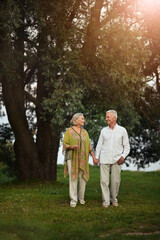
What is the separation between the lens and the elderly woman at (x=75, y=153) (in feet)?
33.3

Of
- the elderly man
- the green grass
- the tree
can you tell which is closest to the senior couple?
the elderly man

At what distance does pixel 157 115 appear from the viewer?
62.9 ft

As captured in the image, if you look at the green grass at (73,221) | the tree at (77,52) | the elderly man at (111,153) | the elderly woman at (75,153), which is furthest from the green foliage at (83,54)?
the green grass at (73,221)

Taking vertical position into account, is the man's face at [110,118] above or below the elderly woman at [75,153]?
above

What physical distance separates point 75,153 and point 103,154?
702 mm

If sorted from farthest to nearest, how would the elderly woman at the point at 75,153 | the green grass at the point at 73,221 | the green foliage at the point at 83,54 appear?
the green foliage at the point at 83,54
the elderly woman at the point at 75,153
the green grass at the point at 73,221

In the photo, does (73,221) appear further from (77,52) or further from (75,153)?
(77,52)

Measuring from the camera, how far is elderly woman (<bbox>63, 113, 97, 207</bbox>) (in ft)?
33.3

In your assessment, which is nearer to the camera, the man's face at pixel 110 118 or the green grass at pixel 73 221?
the green grass at pixel 73 221

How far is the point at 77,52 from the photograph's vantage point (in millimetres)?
14594

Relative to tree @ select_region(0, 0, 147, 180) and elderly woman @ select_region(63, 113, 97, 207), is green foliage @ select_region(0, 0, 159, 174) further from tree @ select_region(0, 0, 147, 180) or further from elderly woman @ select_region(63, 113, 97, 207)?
elderly woman @ select_region(63, 113, 97, 207)

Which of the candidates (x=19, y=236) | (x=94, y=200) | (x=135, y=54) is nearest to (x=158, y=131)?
(x=135, y=54)

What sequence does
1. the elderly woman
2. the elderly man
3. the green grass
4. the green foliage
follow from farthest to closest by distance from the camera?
the green foliage < the elderly woman < the elderly man < the green grass

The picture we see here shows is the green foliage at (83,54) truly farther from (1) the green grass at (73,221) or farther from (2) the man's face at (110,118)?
(1) the green grass at (73,221)
